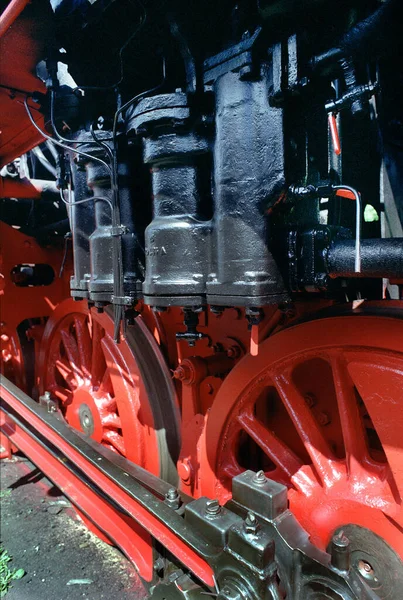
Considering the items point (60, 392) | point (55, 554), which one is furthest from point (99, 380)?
point (55, 554)

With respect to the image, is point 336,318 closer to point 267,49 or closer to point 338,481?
point 338,481

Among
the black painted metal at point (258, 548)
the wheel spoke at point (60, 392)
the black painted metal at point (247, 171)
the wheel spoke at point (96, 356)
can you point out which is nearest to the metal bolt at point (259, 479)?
the black painted metal at point (258, 548)

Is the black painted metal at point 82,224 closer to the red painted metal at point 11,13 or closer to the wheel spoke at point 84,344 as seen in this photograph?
the red painted metal at point 11,13

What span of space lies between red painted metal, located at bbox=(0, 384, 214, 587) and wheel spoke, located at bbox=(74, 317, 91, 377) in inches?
16.8

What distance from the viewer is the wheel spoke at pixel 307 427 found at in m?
1.23

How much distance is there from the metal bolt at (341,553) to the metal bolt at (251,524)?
19 centimetres

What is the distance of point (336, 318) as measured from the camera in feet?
3.63

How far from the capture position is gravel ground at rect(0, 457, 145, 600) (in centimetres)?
167

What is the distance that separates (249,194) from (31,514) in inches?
85.1

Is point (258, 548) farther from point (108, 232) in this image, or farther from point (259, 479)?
point (108, 232)

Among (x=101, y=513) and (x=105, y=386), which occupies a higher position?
(x=105, y=386)

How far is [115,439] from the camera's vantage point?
6.66ft

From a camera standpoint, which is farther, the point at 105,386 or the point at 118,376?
the point at 105,386

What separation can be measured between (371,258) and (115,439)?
5.21 feet
